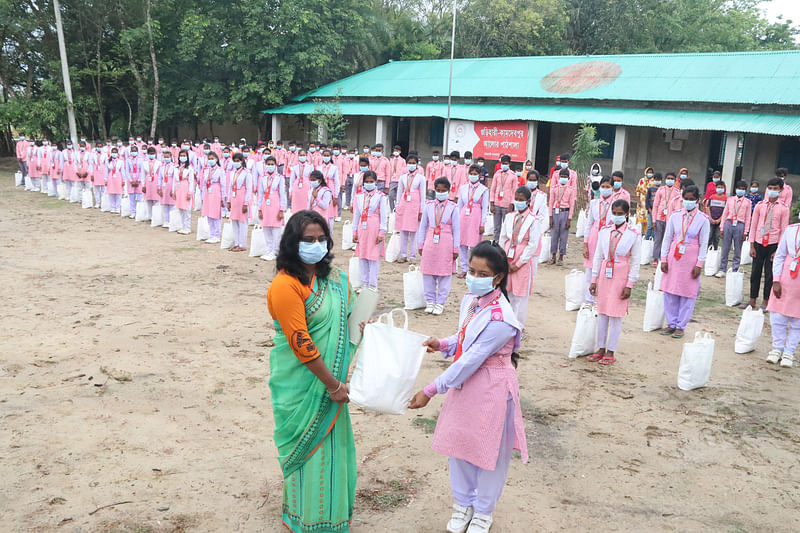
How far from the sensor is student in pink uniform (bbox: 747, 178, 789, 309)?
8641mm

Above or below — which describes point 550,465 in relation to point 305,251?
below

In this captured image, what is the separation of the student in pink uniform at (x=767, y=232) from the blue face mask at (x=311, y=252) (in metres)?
7.55

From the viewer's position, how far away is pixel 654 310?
7602mm

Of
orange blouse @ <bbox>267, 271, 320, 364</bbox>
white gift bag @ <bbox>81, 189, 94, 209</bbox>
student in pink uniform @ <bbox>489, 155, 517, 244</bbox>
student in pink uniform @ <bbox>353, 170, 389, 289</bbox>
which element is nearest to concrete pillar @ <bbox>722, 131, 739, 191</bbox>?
student in pink uniform @ <bbox>489, 155, 517, 244</bbox>

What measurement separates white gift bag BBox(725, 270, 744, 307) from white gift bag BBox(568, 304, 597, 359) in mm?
3474

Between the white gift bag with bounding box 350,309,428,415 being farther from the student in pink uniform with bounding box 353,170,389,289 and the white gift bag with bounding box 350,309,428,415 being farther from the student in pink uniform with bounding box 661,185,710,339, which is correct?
the student in pink uniform with bounding box 353,170,389,289

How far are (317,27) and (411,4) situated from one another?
1187 cm

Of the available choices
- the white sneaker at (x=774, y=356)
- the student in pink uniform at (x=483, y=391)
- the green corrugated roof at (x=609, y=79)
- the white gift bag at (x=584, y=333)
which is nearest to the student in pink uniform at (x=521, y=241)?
the white gift bag at (x=584, y=333)

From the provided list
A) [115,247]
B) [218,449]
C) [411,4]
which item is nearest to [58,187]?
[115,247]

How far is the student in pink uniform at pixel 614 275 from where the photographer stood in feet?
20.7

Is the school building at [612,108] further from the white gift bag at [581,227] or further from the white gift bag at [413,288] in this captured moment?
the white gift bag at [413,288]

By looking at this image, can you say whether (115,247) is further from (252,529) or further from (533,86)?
(533,86)

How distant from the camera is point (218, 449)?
14.1 feet

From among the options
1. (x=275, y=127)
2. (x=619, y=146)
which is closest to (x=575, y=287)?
(x=619, y=146)
